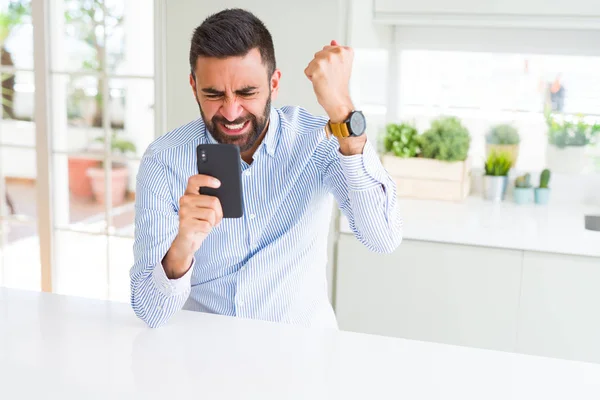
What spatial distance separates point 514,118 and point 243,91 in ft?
6.25

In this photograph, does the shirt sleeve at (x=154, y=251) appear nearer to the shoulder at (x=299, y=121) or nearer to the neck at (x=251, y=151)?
the neck at (x=251, y=151)

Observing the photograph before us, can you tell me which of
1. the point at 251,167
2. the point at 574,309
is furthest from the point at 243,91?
the point at 574,309

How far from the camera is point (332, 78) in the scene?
4.85 feet

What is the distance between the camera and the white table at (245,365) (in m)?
1.17

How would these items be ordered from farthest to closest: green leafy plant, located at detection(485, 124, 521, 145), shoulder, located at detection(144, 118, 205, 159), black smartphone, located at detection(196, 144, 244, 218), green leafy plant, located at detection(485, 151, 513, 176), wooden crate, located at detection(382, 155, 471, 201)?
1. green leafy plant, located at detection(485, 124, 521, 145)
2. green leafy plant, located at detection(485, 151, 513, 176)
3. wooden crate, located at detection(382, 155, 471, 201)
4. shoulder, located at detection(144, 118, 205, 159)
5. black smartphone, located at detection(196, 144, 244, 218)

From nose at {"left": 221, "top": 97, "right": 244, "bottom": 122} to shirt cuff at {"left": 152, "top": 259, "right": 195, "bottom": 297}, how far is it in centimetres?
33

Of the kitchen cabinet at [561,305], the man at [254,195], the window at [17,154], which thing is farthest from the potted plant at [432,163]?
the window at [17,154]

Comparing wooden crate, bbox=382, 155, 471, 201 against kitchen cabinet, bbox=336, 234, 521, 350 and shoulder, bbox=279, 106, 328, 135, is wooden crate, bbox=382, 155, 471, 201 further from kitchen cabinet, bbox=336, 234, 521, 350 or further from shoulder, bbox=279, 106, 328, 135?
shoulder, bbox=279, 106, 328, 135

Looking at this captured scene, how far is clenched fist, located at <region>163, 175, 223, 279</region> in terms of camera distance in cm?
137

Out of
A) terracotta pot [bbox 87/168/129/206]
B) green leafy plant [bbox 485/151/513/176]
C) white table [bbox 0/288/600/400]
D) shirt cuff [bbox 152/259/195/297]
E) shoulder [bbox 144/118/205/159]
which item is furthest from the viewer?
terracotta pot [bbox 87/168/129/206]

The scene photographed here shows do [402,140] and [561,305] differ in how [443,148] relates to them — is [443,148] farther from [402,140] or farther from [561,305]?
[561,305]

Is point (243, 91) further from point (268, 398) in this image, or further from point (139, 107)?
point (139, 107)

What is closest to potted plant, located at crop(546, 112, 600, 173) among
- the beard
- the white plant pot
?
the white plant pot

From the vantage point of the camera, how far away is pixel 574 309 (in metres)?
2.39
